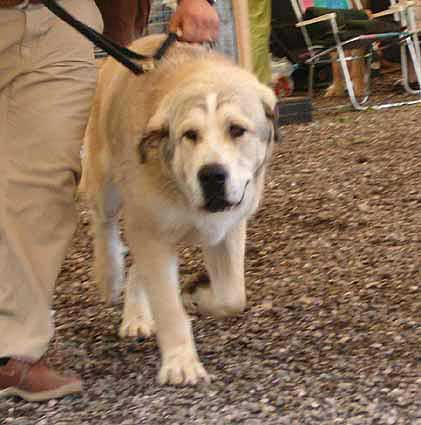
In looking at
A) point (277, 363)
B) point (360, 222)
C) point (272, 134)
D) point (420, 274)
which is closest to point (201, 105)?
point (272, 134)

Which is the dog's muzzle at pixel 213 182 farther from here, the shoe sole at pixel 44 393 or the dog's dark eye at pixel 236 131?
the shoe sole at pixel 44 393

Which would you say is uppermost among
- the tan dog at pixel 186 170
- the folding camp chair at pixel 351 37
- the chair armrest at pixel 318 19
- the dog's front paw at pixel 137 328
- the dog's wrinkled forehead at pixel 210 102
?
→ the dog's wrinkled forehead at pixel 210 102

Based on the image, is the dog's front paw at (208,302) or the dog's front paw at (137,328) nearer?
the dog's front paw at (208,302)

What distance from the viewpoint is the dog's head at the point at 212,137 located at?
2.54 m

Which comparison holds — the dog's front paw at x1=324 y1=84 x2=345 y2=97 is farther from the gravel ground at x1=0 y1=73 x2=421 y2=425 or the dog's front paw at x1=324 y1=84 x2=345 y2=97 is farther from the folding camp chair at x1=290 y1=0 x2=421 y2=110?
the gravel ground at x1=0 y1=73 x2=421 y2=425

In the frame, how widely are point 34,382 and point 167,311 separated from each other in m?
0.45

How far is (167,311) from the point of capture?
276 centimetres

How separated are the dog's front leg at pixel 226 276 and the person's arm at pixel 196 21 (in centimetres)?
66

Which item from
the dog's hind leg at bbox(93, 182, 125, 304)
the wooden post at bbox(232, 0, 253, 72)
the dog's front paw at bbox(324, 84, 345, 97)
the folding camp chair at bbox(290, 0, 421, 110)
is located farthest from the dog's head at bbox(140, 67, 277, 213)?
the dog's front paw at bbox(324, 84, 345, 97)

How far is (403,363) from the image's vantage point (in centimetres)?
275

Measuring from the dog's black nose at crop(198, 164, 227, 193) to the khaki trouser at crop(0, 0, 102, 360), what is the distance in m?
0.43

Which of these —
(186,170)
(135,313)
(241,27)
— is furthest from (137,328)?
(241,27)

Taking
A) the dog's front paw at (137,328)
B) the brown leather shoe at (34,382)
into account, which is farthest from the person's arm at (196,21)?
the brown leather shoe at (34,382)

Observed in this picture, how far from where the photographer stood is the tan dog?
2590mm
